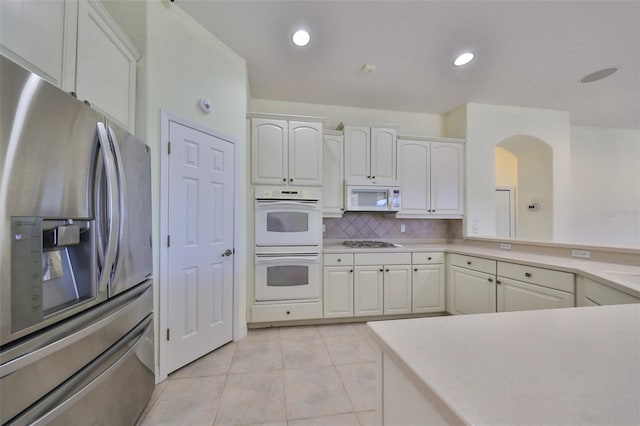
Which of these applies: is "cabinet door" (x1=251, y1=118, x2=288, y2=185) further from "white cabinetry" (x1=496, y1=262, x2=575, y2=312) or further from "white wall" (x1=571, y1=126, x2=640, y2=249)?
"white wall" (x1=571, y1=126, x2=640, y2=249)

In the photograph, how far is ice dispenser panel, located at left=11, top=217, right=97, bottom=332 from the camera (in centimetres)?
76

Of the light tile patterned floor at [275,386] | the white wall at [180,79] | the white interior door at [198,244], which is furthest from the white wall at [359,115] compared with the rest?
the light tile patterned floor at [275,386]

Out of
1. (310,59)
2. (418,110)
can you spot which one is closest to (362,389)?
(310,59)

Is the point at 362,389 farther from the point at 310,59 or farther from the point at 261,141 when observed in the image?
the point at 310,59

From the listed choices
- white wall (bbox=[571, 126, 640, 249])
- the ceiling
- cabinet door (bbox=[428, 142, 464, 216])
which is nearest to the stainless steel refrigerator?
the ceiling

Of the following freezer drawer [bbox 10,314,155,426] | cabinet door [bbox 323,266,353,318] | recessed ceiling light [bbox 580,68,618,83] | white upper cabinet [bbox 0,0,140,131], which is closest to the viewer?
freezer drawer [bbox 10,314,155,426]

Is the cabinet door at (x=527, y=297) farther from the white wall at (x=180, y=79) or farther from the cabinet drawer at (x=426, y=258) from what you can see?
the white wall at (x=180, y=79)

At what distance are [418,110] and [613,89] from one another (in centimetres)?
217

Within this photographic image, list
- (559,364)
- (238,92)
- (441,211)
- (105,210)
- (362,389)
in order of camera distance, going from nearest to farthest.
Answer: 1. (559,364)
2. (105,210)
3. (362,389)
4. (238,92)
5. (441,211)

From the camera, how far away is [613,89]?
2992 mm

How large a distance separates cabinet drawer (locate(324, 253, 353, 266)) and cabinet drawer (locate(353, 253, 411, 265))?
70mm

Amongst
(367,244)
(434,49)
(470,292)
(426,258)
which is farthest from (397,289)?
(434,49)

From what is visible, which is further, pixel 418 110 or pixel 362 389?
pixel 418 110

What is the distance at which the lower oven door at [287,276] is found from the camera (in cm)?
268
